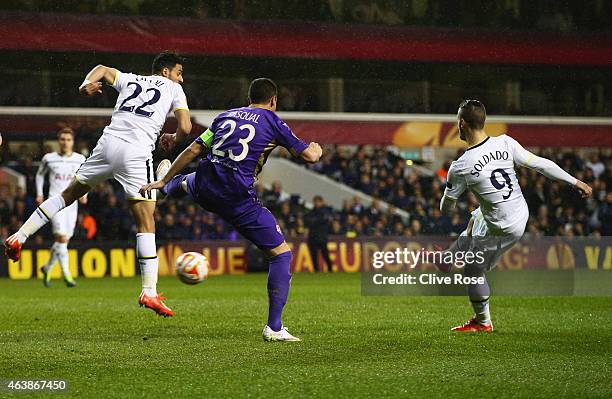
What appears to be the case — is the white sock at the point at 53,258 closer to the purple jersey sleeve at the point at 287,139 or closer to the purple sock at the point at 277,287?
the purple sock at the point at 277,287

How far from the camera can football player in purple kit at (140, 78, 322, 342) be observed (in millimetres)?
7289

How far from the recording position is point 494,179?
26.5 ft

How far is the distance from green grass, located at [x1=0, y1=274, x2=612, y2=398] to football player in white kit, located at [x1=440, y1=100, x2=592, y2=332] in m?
0.53

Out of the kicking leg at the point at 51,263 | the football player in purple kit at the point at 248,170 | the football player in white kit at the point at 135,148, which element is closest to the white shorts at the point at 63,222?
the kicking leg at the point at 51,263

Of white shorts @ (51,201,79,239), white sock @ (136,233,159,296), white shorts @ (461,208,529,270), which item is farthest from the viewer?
white shorts @ (51,201,79,239)

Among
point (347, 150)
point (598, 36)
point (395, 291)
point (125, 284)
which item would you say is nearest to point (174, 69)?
point (395, 291)

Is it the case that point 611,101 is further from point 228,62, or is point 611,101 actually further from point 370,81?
point 228,62

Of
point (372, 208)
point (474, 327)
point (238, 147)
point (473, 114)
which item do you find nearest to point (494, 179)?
point (473, 114)

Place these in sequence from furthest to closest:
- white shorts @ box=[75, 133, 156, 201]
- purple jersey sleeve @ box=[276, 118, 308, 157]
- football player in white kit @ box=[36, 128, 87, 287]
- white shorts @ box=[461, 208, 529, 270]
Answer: football player in white kit @ box=[36, 128, 87, 287], white shorts @ box=[75, 133, 156, 201], white shorts @ box=[461, 208, 529, 270], purple jersey sleeve @ box=[276, 118, 308, 157]

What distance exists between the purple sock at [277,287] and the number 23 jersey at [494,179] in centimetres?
158

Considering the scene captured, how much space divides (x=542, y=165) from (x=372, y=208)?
1390 cm

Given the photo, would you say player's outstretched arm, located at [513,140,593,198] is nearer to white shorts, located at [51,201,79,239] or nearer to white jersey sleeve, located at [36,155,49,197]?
white shorts, located at [51,201,79,239]

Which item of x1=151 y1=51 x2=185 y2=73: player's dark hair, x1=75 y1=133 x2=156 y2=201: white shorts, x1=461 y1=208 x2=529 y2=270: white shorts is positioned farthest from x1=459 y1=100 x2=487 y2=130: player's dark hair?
x1=75 y1=133 x2=156 y2=201: white shorts

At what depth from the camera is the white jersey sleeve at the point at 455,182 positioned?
806cm
